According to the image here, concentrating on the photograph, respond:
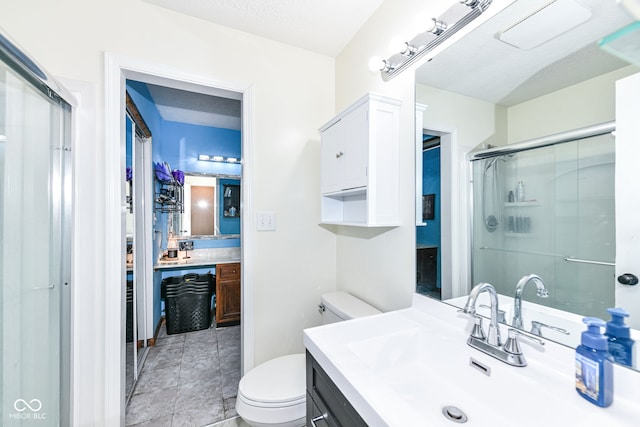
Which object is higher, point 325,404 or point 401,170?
point 401,170

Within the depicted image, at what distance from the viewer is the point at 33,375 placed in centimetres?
106

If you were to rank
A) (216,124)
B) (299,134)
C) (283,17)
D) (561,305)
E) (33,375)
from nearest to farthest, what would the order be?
(561,305) < (33,375) < (283,17) < (299,134) < (216,124)

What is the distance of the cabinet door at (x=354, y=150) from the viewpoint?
123 centimetres

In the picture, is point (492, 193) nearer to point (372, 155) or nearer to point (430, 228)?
point (430, 228)

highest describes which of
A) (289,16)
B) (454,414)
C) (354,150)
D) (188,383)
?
(289,16)

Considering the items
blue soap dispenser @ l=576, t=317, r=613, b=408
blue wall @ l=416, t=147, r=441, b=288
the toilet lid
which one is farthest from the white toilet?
blue soap dispenser @ l=576, t=317, r=613, b=408

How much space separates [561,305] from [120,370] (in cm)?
189

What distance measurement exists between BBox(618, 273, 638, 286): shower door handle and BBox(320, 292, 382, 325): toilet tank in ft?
3.07

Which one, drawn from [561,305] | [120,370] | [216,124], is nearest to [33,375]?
[120,370]

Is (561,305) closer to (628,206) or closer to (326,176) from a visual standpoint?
(628,206)

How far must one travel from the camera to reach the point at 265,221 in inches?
66.2

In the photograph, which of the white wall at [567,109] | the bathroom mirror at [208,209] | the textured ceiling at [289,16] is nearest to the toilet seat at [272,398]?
the white wall at [567,109]

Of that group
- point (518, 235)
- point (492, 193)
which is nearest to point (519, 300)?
point (518, 235)

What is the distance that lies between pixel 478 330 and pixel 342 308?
0.73m
